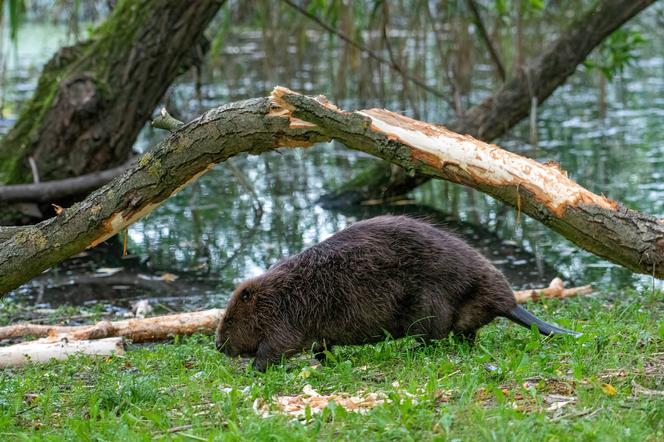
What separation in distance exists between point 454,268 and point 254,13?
881cm

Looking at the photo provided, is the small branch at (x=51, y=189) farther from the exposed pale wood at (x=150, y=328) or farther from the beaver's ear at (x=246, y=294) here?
the beaver's ear at (x=246, y=294)

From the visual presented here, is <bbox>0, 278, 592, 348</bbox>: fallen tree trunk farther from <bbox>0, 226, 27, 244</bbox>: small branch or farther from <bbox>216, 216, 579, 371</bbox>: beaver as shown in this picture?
<bbox>0, 226, 27, 244</bbox>: small branch

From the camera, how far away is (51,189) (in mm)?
9164

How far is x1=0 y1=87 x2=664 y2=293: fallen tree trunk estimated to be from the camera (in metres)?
4.46

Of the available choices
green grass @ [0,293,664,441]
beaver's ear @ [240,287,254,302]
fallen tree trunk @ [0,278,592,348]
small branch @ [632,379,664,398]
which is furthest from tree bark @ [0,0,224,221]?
small branch @ [632,379,664,398]

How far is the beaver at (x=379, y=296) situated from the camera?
4883 millimetres

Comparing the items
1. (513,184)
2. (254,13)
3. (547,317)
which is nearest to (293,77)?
(254,13)

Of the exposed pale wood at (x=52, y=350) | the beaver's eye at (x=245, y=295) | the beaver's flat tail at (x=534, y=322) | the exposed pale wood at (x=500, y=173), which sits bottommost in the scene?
the exposed pale wood at (x=52, y=350)

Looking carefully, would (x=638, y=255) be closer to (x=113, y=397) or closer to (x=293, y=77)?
(x=113, y=397)

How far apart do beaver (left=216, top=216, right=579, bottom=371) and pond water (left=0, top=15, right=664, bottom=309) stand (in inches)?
65.7

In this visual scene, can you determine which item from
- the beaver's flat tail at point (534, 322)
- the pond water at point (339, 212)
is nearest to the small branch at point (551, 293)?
the pond water at point (339, 212)

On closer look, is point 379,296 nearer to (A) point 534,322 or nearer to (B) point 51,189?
(A) point 534,322

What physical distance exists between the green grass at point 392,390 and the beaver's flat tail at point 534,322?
0.05 meters

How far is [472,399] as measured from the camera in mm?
3816
